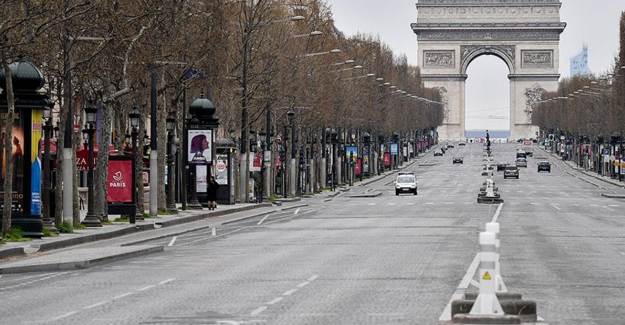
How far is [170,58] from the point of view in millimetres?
62875

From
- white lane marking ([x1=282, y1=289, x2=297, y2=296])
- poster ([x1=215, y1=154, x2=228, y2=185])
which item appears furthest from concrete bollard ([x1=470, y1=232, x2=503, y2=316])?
poster ([x1=215, y1=154, x2=228, y2=185])

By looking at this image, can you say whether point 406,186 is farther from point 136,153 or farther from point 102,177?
point 102,177

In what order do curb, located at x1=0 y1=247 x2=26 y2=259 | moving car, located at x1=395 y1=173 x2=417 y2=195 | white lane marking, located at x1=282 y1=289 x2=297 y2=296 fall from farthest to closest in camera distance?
moving car, located at x1=395 y1=173 x2=417 y2=195 → curb, located at x1=0 y1=247 x2=26 y2=259 → white lane marking, located at x1=282 y1=289 x2=297 y2=296

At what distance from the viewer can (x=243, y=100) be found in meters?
78.0

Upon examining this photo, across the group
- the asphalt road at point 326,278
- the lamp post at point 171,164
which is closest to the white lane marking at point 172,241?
the asphalt road at point 326,278

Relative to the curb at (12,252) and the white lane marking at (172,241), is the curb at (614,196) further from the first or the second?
the curb at (12,252)

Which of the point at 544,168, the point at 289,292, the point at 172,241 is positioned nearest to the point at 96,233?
the point at 172,241

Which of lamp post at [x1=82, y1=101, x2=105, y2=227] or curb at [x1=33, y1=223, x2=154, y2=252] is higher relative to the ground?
lamp post at [x1=82, y1=101, x2=105, y2=227]

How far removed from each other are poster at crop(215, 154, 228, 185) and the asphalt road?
2263 cm

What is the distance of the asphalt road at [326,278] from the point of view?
2123 cm

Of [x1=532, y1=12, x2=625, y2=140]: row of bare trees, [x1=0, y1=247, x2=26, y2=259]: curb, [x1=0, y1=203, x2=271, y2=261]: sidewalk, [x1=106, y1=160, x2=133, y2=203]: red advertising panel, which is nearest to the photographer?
[x1=0, y1=247, x2=26, y2=259]: curb

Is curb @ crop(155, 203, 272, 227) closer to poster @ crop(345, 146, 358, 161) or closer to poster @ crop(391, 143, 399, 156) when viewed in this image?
poster @ crop(345, 146, 358, 161)

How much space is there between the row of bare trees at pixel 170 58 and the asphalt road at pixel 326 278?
20.5 ft

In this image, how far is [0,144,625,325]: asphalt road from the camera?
21234 millimetres
